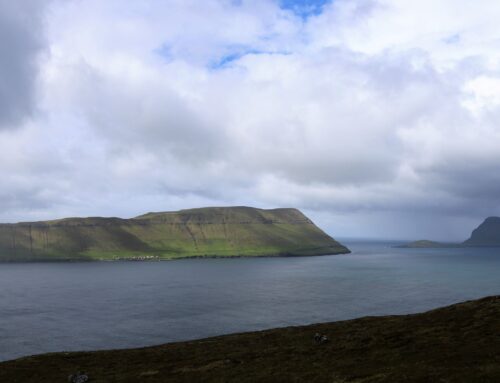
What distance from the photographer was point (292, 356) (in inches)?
2547

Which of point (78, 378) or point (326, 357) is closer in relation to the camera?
point (78, 378)

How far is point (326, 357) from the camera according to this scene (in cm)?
6066

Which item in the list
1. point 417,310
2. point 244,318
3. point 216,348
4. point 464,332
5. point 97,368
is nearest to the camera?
point 464,332

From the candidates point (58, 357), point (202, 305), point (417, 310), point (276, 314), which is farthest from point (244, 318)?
point (58, 357)

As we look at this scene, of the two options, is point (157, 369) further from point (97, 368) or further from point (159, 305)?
point (159, 305)

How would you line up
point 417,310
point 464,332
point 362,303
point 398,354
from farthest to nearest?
1. point 362,303
2. point 417,310
3. point 464,332
4. point 398,354

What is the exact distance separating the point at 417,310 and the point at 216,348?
112975 millimetres

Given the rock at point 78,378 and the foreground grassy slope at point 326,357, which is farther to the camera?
the rock at point 78,378

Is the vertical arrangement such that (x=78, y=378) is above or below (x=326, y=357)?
below

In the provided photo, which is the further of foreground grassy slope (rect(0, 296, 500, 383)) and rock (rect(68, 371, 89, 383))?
rock (rect(68, 371, 89, 383))

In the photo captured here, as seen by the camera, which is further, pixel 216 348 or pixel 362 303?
pixel 362 303

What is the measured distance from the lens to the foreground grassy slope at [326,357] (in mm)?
45566

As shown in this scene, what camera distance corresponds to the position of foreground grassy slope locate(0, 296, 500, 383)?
45566mm

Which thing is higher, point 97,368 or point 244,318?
point 97,368
